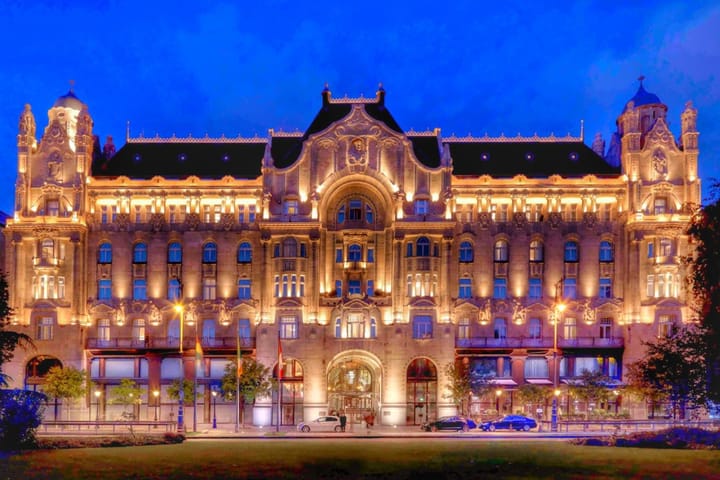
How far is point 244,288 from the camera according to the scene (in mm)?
91750

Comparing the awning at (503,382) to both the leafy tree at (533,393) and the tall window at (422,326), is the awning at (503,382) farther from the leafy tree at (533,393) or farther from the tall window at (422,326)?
the tall window at (422,326)

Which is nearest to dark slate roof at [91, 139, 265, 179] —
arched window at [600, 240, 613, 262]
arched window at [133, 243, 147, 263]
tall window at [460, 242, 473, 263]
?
Answer: arched window at [133, 243, 147, 263]

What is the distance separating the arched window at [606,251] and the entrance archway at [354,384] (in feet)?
90.5

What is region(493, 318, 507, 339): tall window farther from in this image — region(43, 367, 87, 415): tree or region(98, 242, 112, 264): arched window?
region(43, 367, 87, 415): tree

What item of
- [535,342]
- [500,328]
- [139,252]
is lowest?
[535,342]

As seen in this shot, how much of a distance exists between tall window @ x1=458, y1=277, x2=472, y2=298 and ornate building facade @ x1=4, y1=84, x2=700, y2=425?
0.16 metres

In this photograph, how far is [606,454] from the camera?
50062 millimetres

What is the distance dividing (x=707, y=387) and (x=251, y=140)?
62.6 m

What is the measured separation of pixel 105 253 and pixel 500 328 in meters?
44.3

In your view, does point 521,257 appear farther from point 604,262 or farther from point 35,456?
point 35,456

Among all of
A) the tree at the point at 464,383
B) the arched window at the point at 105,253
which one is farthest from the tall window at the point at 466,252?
the arched window at the point at 105,253

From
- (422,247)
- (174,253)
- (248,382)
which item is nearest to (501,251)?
(422,247)

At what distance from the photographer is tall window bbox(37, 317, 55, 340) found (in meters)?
88.9

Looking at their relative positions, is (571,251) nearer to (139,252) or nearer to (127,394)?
(139,252)
